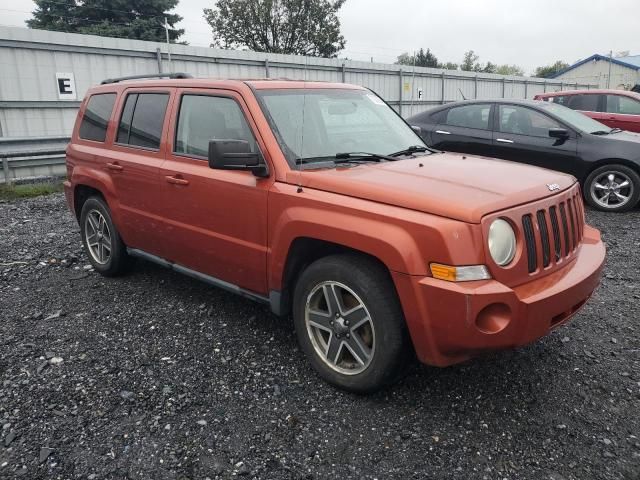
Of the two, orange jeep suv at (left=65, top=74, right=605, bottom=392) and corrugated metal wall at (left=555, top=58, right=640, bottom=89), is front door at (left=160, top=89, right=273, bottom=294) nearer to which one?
orange jeep suv at (left=65, top=74, right=605, bottom=392)

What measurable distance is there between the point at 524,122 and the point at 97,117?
238 inches

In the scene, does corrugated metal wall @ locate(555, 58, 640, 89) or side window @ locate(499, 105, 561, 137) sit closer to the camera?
side window @ locate(499, 105, 561, 137)

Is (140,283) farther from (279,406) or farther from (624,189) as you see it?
(624,189)

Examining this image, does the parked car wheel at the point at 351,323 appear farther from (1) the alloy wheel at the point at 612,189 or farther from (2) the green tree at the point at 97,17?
(2) the green tree at the point at 97,17

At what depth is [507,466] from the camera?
8.30 feet

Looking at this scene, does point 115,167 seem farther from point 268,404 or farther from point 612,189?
point 612,189

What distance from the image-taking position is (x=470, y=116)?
8.54 meters

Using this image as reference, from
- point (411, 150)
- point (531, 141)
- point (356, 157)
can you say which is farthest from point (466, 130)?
point (356, 157)

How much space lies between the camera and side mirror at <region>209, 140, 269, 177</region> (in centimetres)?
316

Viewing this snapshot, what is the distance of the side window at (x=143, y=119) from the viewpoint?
4.21 metres

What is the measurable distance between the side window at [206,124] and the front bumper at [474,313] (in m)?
1.53

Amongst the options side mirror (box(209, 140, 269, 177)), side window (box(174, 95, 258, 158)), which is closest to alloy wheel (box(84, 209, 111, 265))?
side window (box(174, 95, 258, 158))

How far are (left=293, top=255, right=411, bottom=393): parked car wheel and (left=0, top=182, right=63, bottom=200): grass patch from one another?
7586 mm

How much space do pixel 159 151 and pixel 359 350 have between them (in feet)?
7.42
